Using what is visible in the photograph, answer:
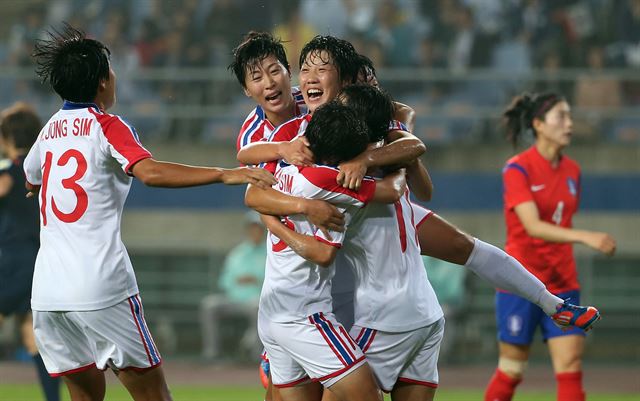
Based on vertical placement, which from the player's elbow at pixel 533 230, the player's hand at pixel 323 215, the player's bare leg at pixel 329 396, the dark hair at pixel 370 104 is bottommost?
A: the player's bare leg at pixel 329 396

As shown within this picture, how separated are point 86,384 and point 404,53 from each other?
9773mm

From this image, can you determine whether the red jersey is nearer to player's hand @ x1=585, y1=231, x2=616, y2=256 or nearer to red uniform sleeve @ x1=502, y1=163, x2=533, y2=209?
red uniform sleeve @ x1=502, y1=163, x2=533, y2=209

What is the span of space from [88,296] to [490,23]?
10202 mm

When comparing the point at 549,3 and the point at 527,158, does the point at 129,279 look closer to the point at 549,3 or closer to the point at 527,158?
the point at 527,158

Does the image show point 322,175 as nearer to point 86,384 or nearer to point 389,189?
point 389,189

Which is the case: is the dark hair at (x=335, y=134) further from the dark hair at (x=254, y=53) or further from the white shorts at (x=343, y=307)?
the dark hair at (x=254, y=53)

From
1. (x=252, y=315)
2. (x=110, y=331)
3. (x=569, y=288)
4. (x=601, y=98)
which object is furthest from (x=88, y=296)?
(x=601, y=98)

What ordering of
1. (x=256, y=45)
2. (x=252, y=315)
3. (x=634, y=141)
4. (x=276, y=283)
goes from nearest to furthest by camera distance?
(x=276, y=283) < (x=256, y=45) < (x=252, y=315) < (x=634, y=141)

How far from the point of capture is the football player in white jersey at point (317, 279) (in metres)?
4.34

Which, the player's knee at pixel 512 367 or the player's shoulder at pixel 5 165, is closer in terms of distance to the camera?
the player's knee at pixel 512 367

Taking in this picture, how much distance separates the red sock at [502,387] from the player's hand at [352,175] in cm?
284

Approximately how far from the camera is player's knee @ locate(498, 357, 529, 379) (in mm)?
6709

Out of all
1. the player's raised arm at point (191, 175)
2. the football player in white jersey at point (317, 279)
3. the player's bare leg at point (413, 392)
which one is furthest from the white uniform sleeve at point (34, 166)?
the player's bare leg at point (413, 392)

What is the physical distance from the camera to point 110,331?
4.76 metres
